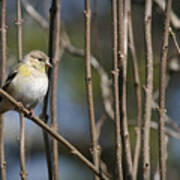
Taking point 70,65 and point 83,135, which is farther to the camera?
point 83,135

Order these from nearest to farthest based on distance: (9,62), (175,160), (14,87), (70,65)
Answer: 1. (14,87)
2. (9,62)
3. (175,160)
4. (70,65)

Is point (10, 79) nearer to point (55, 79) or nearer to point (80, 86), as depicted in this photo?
point (55, 79)

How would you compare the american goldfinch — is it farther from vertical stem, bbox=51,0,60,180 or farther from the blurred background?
the blurred background

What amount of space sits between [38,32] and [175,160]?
11.3ft

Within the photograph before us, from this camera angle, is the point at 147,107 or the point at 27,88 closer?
the point at 147,107

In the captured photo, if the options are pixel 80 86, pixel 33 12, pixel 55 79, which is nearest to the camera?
pixel 55 79

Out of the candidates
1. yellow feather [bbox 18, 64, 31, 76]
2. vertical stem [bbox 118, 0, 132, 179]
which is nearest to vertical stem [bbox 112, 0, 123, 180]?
vertical stem [bbox 118, 0, 132, 179]

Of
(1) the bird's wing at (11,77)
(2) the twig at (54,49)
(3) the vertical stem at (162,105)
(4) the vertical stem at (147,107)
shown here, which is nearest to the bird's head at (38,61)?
(1) the bird's wing at (11,77)

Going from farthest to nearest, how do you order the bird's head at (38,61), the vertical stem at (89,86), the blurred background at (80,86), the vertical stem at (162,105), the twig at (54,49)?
the blurred background at (80,86) < the bird's head at (38,61) < the twig at (54,49) < the vertical stem at (89,86) < the vertical stem at (162,105)

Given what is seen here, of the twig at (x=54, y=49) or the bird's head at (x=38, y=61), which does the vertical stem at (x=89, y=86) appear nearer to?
the twig at (x=54, y=49)

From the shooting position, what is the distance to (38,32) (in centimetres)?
772

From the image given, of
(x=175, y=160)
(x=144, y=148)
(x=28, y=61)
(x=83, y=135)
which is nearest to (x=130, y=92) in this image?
(x=175, y=160)

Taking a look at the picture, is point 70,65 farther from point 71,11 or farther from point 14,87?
point 14,87

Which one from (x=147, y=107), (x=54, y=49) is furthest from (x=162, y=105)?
(x=54, y=49)
